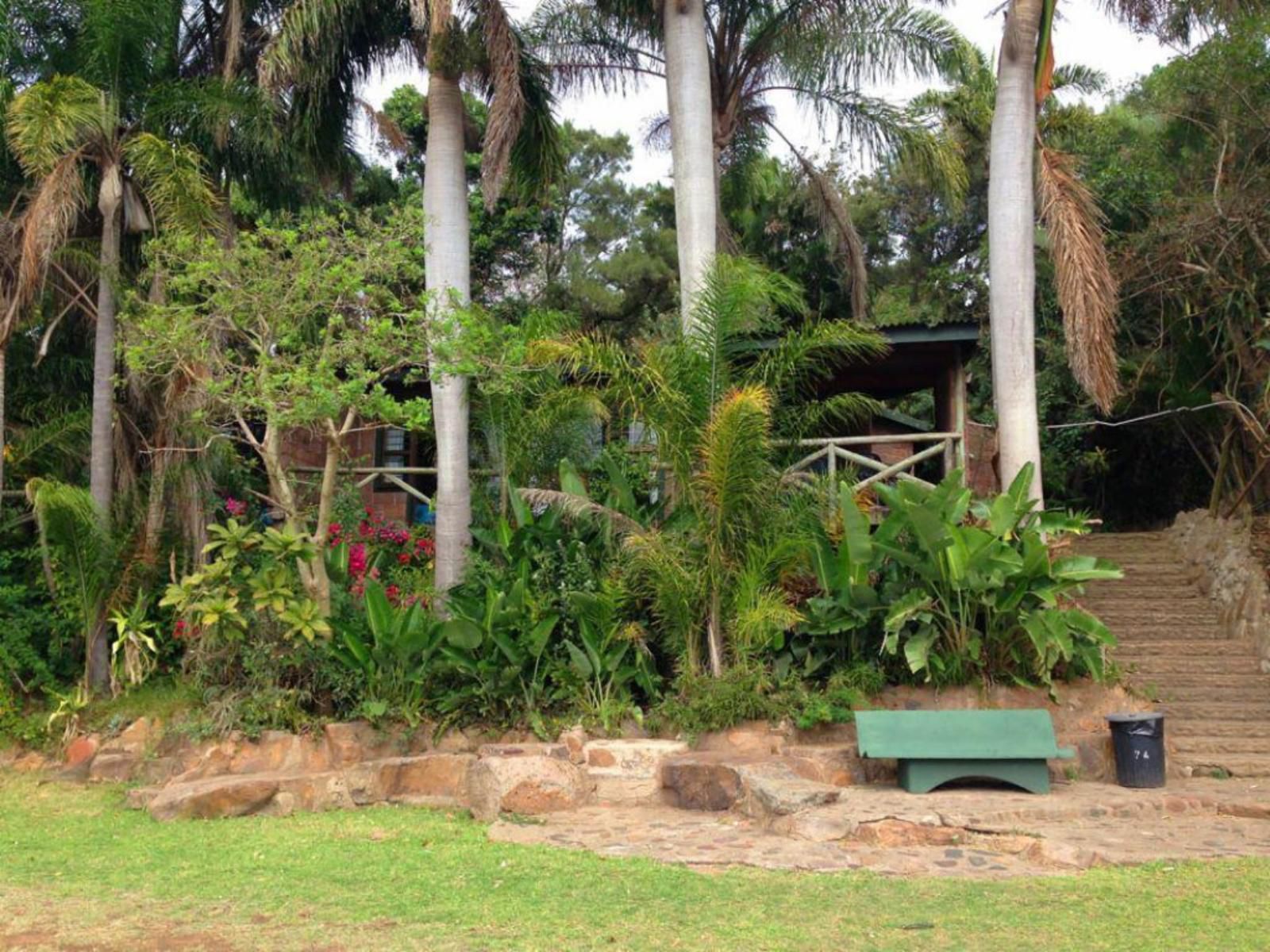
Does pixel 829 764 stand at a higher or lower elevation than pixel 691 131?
lower

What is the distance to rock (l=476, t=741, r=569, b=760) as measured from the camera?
379 inches

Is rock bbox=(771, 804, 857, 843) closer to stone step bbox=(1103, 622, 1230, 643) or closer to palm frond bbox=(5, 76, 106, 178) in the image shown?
stone step bbox=(1103, 622, 1230, 643)

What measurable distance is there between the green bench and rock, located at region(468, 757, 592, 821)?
2.40 m

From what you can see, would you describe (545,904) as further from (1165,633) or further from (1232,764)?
(1165,633)

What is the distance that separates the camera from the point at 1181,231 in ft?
47.2

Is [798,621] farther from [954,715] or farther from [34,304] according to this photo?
[34,304]

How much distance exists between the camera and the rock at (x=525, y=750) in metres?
9.62

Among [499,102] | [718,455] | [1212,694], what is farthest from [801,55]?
[1212,694]

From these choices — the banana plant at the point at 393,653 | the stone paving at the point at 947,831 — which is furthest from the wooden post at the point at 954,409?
the banana plant at the point at 393,653

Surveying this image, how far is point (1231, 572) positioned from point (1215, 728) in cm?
306

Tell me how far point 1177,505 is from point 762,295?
13081mm

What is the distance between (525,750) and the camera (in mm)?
9758

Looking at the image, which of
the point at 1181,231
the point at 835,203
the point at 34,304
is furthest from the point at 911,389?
the point at 34,304

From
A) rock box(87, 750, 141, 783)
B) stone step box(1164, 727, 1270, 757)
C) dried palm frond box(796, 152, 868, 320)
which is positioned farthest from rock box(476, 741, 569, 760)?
dried palm frond box(796, 152, 868, 320)
